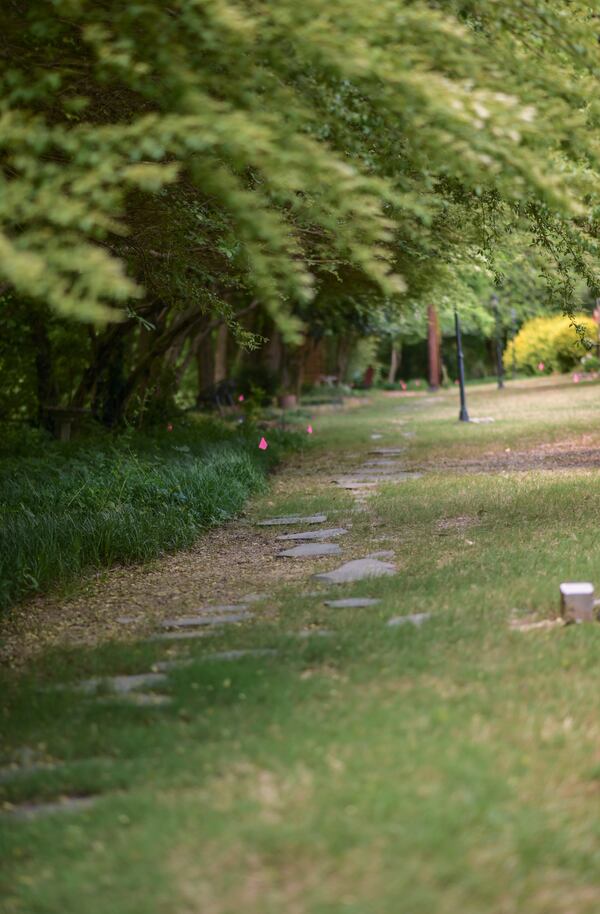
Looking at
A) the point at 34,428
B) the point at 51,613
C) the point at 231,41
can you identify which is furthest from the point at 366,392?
the point at 231,41

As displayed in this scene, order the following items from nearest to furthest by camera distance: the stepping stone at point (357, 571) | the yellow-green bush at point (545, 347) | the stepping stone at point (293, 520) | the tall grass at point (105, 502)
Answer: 1. the stepping stone at point (357, 571)
2. the tall grass at point (105, 502)
3. the stepping stone at point (293, 520)
4. the yellow-green bush at point (545, 347)

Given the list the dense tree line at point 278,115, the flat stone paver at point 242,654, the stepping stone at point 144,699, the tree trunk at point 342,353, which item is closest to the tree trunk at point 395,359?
the tree trunk at point 342,353

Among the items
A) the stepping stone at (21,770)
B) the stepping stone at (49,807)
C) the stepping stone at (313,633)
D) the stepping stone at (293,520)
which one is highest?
the stepping stone at (293,520)

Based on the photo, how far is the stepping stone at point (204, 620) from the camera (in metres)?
6.44

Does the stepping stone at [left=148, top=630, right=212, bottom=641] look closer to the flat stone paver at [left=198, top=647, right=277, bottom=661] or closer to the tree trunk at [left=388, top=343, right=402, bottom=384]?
Answer: the flat stone paver at [left=198, top=647, right=277, bottom=661]

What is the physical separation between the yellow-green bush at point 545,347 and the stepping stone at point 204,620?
1156 inches

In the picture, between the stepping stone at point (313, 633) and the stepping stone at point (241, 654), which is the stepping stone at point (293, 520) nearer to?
the stepping stone at point (313, 633)

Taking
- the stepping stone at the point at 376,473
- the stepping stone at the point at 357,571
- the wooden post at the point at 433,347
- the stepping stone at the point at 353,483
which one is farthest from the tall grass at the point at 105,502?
the wooden post at the point at 433,347

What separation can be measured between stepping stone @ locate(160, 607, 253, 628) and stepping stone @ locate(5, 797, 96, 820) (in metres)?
2.52

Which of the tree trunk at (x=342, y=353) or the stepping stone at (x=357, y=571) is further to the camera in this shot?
the tree trunk at (x=342, y=353)

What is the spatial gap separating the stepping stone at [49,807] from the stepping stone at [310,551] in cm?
454

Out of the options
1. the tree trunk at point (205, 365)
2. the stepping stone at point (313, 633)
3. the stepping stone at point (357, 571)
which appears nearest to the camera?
the stepping stone at point (313, 633)

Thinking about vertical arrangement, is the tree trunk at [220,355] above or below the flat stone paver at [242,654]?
above

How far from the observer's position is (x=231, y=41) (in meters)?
4.63
